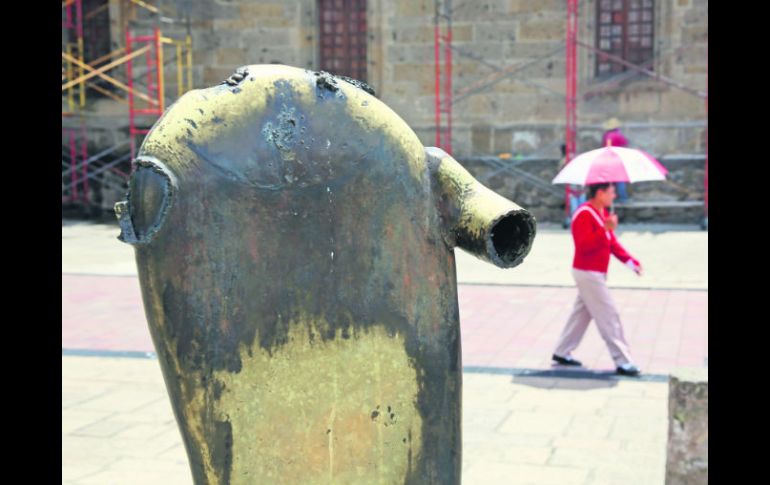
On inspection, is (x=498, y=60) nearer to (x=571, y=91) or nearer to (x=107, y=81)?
(x=571, y=91)

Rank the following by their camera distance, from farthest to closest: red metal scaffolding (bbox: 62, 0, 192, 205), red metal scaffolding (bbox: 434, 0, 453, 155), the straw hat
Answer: red metal scaffolding (bbox: 62, 0, 192, 205), red metal scaffolding (bbox: 434, 0, 453, 155), the straw hat

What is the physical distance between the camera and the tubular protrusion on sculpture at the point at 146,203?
1993mm

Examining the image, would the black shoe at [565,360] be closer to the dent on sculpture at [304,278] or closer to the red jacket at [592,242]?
the red jacket at [592,242]

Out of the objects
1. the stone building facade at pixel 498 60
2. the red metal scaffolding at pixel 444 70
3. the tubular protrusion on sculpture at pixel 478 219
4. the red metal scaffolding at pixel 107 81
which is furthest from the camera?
the red metal scaffolding at pixel 107 81

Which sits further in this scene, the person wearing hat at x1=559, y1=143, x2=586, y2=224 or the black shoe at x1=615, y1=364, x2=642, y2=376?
the person wearing hat at x1=559, y1=143, x2=586, y2=224

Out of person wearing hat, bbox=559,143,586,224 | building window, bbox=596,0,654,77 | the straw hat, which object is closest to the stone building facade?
building window, bbox=596,0,654,77

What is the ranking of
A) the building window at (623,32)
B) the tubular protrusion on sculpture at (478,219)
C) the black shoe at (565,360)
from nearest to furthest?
the tubular protrusion on sculpture at (478,219) < the black shoe at (565,360) < the building window at (623,32)

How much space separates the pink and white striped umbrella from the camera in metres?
6.18

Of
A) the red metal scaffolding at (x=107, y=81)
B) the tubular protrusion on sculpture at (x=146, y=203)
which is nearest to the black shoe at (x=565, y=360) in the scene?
the tubular protrusion on sculpture at (x=146, y=203)

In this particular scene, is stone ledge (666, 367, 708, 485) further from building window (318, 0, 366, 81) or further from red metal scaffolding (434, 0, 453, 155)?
building window (318, 0, 366, 81)

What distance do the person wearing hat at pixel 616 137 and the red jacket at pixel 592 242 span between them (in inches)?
321

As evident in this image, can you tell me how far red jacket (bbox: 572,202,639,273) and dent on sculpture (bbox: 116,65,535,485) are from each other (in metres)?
4.10

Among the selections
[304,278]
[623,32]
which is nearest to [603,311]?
[304,278]

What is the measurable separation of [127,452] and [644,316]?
4.93m
